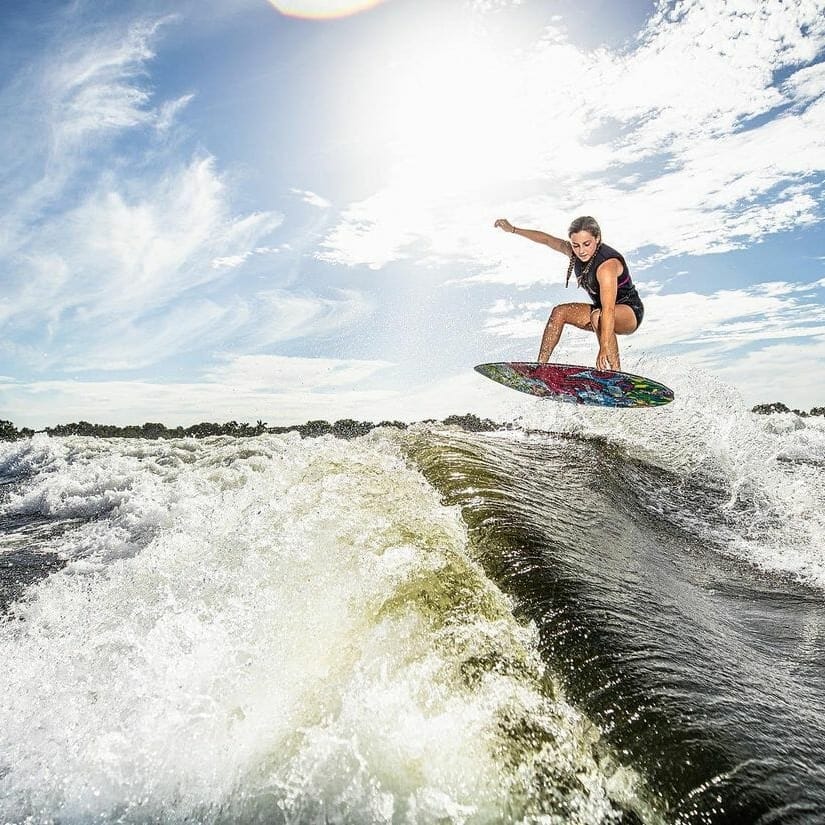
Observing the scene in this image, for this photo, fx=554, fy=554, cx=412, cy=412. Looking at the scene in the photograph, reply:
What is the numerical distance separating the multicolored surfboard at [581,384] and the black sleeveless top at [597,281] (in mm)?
1115

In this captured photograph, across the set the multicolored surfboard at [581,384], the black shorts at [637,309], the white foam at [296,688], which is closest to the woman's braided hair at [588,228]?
the black shorts at [637,309]

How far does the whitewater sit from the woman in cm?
333

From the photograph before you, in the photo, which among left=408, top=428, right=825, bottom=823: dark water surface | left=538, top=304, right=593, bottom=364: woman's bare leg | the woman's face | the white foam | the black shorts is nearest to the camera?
left=408, top=428, right=825, bottom=823: dark water surface

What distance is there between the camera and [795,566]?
5637mm

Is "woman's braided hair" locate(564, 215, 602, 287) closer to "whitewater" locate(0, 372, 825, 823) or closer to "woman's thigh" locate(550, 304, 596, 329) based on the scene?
"woman's thigh" locate(550, 304, 596, 329)

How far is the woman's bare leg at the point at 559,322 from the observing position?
8750 mm

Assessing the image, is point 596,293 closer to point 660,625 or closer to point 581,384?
point 581,384

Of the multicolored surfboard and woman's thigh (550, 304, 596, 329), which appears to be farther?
woman's thigh (550, 304, 596, 329)

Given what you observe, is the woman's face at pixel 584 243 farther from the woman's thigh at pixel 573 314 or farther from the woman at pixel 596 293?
the woman's thigh at pixel 573 314

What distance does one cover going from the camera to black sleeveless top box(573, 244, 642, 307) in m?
8.03

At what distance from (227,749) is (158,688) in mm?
568

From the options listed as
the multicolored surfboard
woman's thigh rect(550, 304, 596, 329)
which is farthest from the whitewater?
woman's thigh rect(550, 304, 596, 329)

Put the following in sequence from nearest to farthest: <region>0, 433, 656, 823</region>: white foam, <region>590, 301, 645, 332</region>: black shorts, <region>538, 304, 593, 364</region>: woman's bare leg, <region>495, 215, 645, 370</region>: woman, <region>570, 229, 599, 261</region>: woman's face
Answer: <region>0, 433, 656, 823</region>: white foam → <region>495, 215, 645, 370</region>: woman → <region>570, 229, 599, 261</region>: woman's face → <region>590, 301, 645, 332</region>: black shorts → <region>538, 304, 593, 364</region>: woman's bare leg

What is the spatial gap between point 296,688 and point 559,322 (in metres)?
7.48
